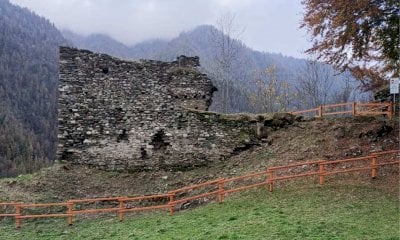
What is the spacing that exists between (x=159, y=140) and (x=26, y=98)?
352 feet

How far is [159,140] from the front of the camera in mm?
18953

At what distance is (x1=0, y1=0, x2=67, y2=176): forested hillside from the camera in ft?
315

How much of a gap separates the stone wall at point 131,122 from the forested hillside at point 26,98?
72.5 m

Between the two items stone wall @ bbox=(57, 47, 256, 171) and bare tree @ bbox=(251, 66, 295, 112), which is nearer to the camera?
stone wall @ bbox=(57, 47, 256, 171)

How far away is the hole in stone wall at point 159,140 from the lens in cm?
1888

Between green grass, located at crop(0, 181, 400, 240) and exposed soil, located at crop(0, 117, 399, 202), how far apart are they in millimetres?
2141

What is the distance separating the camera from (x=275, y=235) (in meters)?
9.77

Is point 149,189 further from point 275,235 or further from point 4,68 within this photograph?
point 4,68

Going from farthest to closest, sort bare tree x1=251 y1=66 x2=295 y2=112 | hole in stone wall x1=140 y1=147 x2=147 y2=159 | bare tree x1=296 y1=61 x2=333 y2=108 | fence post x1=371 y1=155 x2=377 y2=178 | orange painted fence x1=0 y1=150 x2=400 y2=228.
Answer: bare tree x1=251 y1=66 x2=295 y2=112 < bare tree x1=296 y1=61 x2=333 y2=108 < hole in stone wall x1=140 y1=147 x2=147 y2=159 < orange painted fence x1=0 y1=150 x2=400 y2=228 < fence post x1=371 y1=155 x2=377 y2=178

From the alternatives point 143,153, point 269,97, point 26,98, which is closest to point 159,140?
point 143,153

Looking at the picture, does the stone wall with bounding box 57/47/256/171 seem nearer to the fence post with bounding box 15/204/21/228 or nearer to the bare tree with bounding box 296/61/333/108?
the fence post with bounding box 15/204/21/228

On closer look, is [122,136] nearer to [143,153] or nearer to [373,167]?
[143,153]

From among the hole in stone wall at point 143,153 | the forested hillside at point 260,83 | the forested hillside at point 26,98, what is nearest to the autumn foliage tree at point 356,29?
the forested hillside at point 260,83

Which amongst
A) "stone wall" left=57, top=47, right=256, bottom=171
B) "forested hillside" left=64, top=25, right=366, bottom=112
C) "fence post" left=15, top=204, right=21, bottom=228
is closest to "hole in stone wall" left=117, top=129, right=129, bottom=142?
"stone wall" left=57, top=47, right=256, bottom=171
